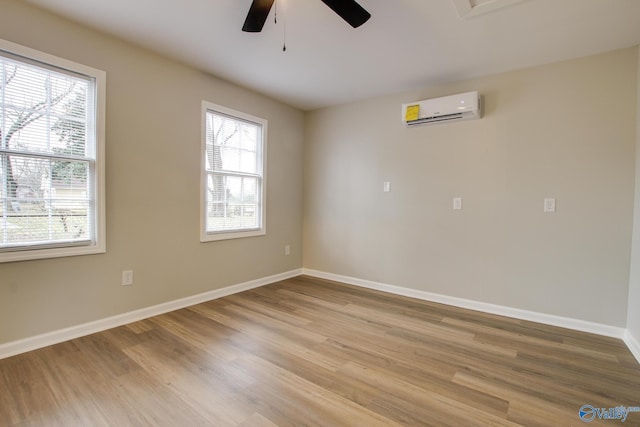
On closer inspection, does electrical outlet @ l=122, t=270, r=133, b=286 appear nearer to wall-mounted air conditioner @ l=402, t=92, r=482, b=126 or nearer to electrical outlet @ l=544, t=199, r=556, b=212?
wall-mounted air conditioner @ l=402, t=92, r=482, b=126

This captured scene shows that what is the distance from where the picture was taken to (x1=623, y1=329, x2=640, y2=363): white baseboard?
7.37 feet

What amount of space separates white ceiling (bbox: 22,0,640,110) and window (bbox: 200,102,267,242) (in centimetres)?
58

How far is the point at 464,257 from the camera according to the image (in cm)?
330

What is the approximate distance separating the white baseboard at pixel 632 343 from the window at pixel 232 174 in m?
3.66

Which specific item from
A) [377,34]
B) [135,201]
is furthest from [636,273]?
[135,201]

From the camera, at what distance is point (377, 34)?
2412mm

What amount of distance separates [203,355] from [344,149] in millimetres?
2990

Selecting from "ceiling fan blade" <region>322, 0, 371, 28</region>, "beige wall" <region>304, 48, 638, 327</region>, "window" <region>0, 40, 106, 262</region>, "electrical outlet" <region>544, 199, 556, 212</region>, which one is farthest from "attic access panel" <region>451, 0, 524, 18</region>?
"window" <region>0, 40, 106, 262</region>

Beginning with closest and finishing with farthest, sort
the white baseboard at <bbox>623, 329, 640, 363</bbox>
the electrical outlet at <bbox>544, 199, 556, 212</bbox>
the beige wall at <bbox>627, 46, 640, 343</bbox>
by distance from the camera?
the white baseboard at <bbox>623, 329, 640, 363</bbox>, the beige wall at <bbox>627, 46, 640, 343</bbox>, the electrical outlet at <bbox>544, 199, 556, 212</bbox>

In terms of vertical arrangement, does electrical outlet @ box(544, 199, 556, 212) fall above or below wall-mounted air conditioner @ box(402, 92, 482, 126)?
below

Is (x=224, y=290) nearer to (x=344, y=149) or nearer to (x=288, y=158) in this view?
(x=288, y=158)

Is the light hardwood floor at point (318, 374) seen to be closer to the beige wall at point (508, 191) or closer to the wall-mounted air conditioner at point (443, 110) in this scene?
the beige wall at point (508, 191)

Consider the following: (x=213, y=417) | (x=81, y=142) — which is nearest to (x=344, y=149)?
(x=81, y=142)

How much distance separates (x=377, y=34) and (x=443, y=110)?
122 centimetres
